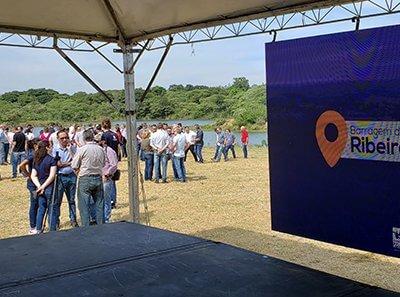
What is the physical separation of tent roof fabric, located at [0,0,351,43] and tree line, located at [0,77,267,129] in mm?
25079

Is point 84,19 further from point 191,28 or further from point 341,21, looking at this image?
point 341,21

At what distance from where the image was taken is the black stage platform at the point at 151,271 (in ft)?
6.24

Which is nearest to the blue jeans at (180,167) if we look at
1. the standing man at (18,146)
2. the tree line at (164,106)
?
the standing man at (18,146)

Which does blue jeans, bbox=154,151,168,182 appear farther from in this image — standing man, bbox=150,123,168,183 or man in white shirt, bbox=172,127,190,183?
man in white shirt, bbox=172,127,190,183

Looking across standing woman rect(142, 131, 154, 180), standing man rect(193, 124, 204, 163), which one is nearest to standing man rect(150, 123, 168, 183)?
standing woman rect(142, 131, 154, 180)

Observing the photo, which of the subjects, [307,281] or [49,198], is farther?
[49,198]

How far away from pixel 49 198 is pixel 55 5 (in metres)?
2.49

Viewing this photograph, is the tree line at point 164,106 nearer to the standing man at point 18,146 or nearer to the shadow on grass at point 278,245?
the standing man at point 18,146

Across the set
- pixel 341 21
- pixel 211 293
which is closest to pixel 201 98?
pixel 341 21

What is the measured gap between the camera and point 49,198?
19.2 feet

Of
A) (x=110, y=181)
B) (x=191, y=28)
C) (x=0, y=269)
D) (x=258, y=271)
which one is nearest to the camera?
(x=258, y=271)

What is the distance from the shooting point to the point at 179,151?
38.5 ft

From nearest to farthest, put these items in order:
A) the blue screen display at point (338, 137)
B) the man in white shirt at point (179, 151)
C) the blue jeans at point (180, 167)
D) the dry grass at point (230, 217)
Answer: the blue screen display at point (338, 137), the dry grass at point (230, 217), the man in white shirt at point (179, 151), the blue jeans at point (180, 167)

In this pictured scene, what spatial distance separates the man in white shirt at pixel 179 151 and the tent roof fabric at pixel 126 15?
20.3 feet
